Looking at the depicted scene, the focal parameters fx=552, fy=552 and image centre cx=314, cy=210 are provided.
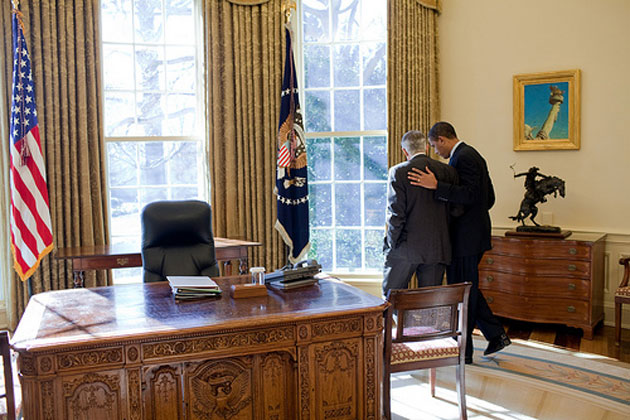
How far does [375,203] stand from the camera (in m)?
5.45

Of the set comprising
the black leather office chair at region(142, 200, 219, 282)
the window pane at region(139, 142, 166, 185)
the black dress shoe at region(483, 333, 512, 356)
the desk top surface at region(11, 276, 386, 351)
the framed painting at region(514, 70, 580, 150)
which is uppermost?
the framed painting at region(514, 70, 580, 150)

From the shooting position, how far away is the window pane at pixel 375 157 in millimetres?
5422

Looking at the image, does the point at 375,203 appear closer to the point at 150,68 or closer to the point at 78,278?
the point at 150,68

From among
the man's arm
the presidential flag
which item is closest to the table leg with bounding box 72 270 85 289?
the presidential flag

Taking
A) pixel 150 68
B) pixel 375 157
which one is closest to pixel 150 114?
pixel 150 68

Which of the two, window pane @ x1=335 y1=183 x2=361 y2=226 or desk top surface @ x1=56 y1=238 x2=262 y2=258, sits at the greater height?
window pane @ x1=335 y1=183 x2=361 y2=226

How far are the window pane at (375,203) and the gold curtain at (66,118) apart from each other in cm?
Answer: 248

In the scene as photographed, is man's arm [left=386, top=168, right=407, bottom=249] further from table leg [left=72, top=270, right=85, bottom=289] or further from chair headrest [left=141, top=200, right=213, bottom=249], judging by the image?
table leg [left=72, top=270, right=85, bottom=289]

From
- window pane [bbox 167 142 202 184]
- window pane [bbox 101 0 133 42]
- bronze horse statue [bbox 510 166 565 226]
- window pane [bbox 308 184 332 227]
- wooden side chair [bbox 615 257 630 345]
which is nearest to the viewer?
wooden side chair [bbox 615 257 630 345]

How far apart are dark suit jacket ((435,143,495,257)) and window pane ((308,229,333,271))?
2031 mm

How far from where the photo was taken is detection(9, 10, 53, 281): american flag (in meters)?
4.23

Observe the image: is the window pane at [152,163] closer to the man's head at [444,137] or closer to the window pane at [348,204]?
the window pane at [348,204]

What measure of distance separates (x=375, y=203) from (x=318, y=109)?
1.09 m

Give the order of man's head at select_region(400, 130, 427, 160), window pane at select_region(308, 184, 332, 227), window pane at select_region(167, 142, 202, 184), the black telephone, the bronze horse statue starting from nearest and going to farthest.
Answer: the black telephone, man's head at select_region(400, 130, 427, 160), the bronze horse statue, window pane at select_region(167, 142, 202, 184), window pane at select_region(308, 184, 332, 227)
